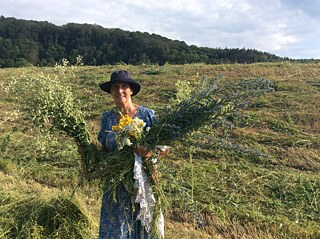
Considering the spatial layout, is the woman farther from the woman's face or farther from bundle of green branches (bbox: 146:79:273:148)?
bundle of green branches (bbox: 146:79:273:148)

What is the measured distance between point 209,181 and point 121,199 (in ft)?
8.44

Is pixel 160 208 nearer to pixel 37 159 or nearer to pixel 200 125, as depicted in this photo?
pixel 200 125

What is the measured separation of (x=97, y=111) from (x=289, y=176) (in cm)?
530

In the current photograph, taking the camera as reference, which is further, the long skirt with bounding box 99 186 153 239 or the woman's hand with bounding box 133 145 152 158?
the long skirt with bounding box 99 186 153 239

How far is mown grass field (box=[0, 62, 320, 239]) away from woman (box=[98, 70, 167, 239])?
0.31 meters

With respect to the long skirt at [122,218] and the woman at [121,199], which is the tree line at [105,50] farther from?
the long skirt at [122,218]

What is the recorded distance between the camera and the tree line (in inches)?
999

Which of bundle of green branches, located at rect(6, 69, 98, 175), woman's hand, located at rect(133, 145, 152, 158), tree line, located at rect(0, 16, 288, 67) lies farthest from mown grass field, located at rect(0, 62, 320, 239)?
tree line, located at rect(0, 16, 288, 67)

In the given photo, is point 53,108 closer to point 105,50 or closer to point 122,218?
point 122,218

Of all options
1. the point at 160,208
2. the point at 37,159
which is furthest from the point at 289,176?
the point at 37,159

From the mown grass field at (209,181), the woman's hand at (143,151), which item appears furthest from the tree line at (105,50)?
the woman's hand at (143,151)

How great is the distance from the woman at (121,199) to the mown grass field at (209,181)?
0.31 meters

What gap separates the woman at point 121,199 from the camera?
2588 mm

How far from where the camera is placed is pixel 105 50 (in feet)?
105
